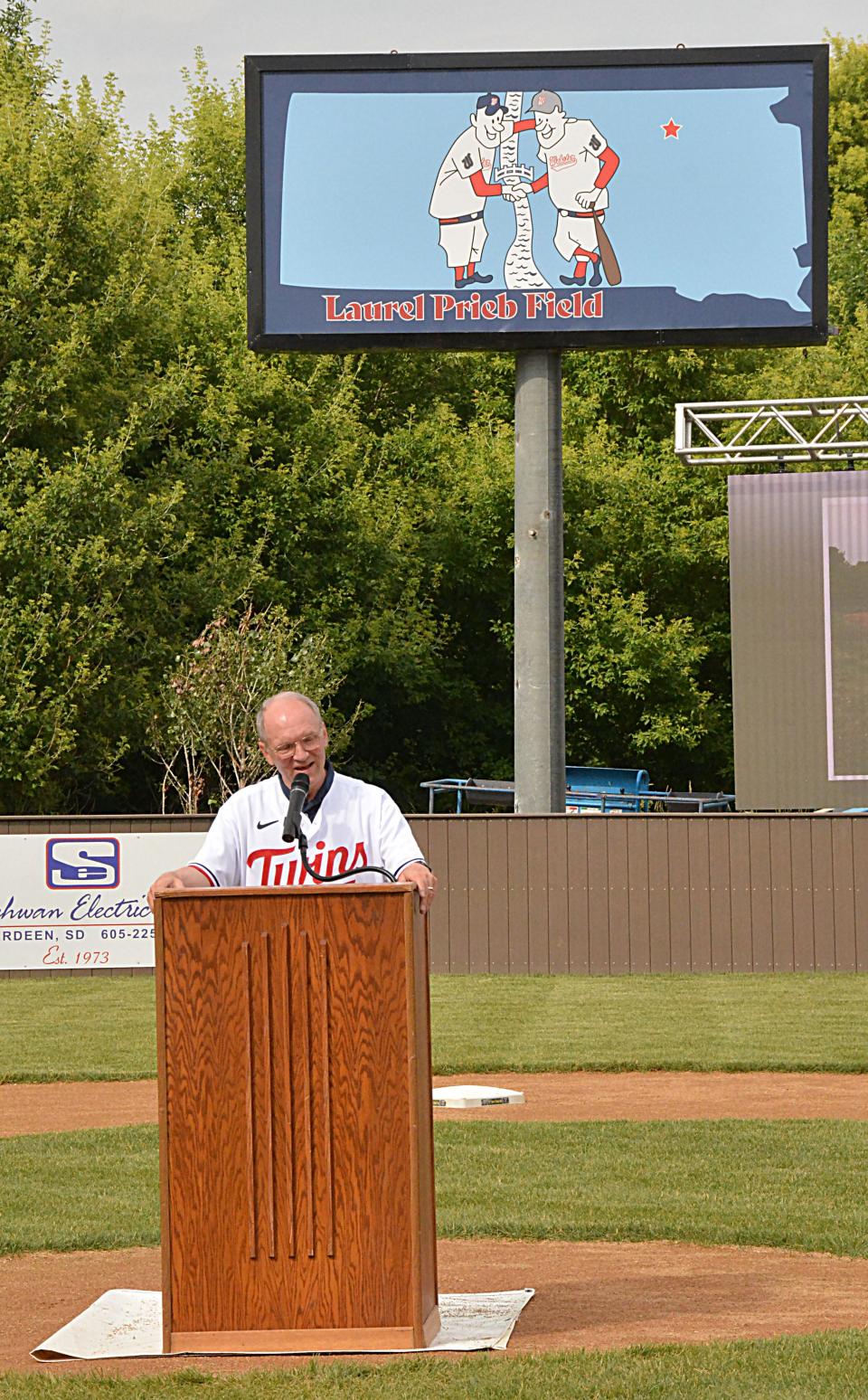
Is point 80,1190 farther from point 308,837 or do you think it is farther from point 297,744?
point 297,744

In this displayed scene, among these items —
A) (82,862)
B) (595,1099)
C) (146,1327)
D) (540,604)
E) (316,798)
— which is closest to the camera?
(316,798)

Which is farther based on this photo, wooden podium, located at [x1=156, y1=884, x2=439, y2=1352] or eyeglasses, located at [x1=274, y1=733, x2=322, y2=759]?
eyeglasses, located at [x1=274, y1=733, x2=322, y2=759]

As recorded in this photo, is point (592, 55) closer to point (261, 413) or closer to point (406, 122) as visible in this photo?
point (406, 122)

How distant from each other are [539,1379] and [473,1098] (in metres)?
6.39

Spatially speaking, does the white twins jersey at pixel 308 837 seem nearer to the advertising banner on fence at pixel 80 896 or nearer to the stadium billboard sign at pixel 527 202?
the advertising banner on fence at pixel 80 896

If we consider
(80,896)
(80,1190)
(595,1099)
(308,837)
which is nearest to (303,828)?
(308,837)

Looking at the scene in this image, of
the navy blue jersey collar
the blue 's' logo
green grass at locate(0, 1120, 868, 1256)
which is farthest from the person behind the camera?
the blue 's' logo

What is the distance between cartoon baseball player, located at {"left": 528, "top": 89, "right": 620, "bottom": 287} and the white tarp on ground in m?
15.9

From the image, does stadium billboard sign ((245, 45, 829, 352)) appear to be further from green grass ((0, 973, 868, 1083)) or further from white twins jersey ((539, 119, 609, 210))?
green grass ((0, 973, 868, 1083))

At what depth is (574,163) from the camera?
20453 mm

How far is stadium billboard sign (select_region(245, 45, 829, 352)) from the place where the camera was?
20.2 metres

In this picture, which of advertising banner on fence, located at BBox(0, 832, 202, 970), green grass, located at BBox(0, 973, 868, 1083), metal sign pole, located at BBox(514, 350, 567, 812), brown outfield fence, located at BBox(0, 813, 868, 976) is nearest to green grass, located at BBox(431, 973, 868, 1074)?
green grass, located at BBox(0, 973, 868, 1083)

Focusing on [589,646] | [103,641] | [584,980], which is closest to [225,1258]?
[584,980]

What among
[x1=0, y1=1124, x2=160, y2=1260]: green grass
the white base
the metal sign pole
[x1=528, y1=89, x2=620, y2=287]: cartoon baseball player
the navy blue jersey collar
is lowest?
the white base
